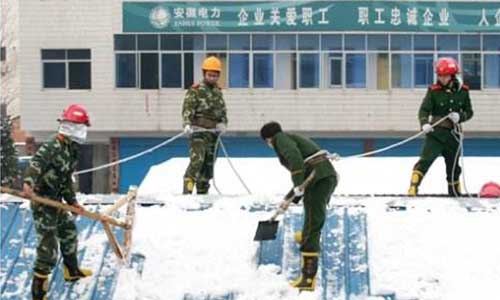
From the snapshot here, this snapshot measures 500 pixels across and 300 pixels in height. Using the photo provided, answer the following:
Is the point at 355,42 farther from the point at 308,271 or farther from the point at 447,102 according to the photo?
the point at 308,271

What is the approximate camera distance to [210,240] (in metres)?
8.19

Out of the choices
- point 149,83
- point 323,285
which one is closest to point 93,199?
point 323,285

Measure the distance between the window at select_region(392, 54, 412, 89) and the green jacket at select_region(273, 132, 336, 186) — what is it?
17217 mm

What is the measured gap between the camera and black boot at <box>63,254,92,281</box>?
7.61 meters

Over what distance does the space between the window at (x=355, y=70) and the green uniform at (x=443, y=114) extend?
14.8 metres

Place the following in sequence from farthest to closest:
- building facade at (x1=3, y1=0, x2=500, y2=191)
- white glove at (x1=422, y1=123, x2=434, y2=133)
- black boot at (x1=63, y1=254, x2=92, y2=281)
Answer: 1. building facade at (x1=3, y1=0, x2=500, y2=191)
2. white glove at (x1=422, y1=123, x2=434, y2=133)
3. black boot at (x1=63, y1=254, x2=92, y2=281)

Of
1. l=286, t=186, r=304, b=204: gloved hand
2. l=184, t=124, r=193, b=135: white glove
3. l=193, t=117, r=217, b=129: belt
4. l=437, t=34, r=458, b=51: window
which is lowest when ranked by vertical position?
l=286, t=186, r=304, b=204: gloved hand

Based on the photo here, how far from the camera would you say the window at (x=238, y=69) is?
24312 millimetres

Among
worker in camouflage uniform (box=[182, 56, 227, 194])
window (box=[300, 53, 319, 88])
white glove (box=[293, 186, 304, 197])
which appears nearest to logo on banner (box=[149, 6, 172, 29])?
window (box=[300, 53, 319, 88])

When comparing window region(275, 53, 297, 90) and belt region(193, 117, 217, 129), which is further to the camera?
window region(275, 53, 297, 90)

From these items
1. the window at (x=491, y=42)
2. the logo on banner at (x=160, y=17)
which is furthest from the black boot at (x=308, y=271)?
the window at (x=491, y=42)

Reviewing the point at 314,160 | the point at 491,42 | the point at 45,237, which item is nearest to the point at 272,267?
the point at 314,160

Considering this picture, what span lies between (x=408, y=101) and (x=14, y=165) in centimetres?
1121

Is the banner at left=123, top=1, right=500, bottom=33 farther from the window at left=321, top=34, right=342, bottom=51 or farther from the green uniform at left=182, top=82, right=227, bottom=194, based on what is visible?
the green uniform at left=182, top=82, right=227, bottom=194
